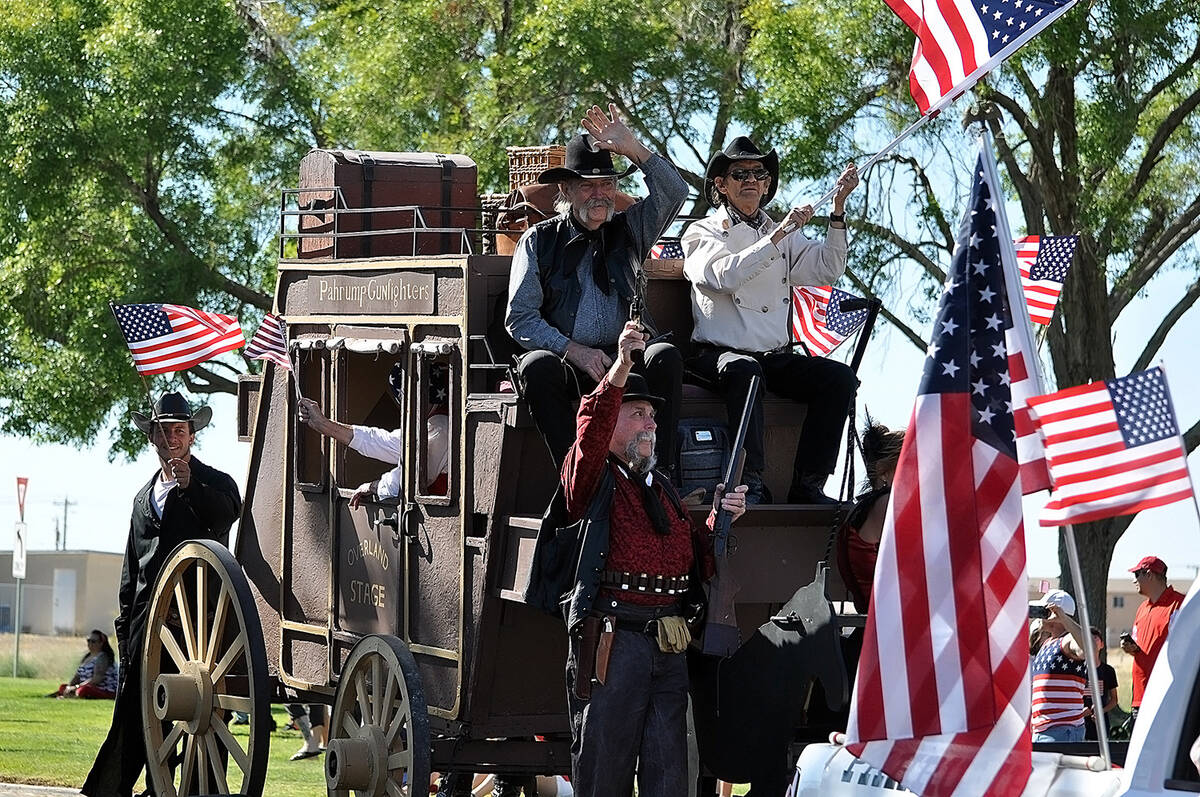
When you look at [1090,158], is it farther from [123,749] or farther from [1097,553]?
[123,749]

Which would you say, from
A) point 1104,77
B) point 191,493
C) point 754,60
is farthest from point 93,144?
point 191,493

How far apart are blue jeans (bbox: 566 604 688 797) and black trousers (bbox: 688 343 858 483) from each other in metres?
1.21

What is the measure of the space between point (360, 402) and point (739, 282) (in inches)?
92.1

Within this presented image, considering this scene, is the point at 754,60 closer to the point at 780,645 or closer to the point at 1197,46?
the point at 1197,46

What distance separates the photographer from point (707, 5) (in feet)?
67.7

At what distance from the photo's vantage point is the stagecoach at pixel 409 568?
311 inches

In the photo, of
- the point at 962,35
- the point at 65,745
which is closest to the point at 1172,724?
the point at 962,35

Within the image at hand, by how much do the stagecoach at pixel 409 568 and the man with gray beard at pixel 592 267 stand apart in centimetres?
28

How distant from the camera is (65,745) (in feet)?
53.8

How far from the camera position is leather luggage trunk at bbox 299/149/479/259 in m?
10.1

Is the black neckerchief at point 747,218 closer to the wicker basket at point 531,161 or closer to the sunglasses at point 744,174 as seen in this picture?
the sunglasses at point 744,174

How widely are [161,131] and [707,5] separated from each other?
279 inches

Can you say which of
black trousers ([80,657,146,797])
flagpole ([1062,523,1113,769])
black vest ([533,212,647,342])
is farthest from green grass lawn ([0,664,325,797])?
flagpole ([1062,523,1113,769])

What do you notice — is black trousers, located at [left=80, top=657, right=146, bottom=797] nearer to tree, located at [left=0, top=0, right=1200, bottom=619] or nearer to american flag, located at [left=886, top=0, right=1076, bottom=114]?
american flag, located at [left=886, top=0, right=1076, bottom=114]
